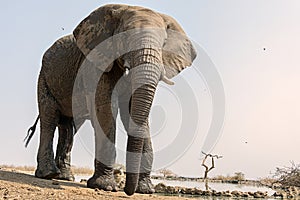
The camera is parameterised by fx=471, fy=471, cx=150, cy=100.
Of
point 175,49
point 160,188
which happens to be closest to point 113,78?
point 175,49

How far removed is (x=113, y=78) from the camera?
9109 mm

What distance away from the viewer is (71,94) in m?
10.9

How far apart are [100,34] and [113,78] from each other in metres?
0.94

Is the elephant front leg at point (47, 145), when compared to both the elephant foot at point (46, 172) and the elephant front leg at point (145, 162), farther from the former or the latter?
the elephant front leg at point (145, 162)

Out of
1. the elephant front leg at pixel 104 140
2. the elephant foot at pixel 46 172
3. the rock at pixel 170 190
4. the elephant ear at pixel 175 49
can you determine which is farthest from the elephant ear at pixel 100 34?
the rock at pixel 170 190

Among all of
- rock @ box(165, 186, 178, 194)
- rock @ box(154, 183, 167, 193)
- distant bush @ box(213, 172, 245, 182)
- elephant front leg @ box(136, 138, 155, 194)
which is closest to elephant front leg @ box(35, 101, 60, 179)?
elephant front leg @ box(136, 138, 155, 194)

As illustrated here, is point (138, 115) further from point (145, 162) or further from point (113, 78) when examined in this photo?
point (145, 162)

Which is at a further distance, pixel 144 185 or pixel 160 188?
pixel 160 188

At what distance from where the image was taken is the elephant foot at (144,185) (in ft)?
30.4

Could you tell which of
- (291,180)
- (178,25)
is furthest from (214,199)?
(291,180)

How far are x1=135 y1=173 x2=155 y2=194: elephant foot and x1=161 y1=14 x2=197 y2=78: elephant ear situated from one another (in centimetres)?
221

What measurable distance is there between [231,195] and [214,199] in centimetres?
180

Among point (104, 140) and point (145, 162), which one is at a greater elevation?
point (104, 140)

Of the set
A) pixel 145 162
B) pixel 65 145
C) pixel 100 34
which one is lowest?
pixel 145 162
